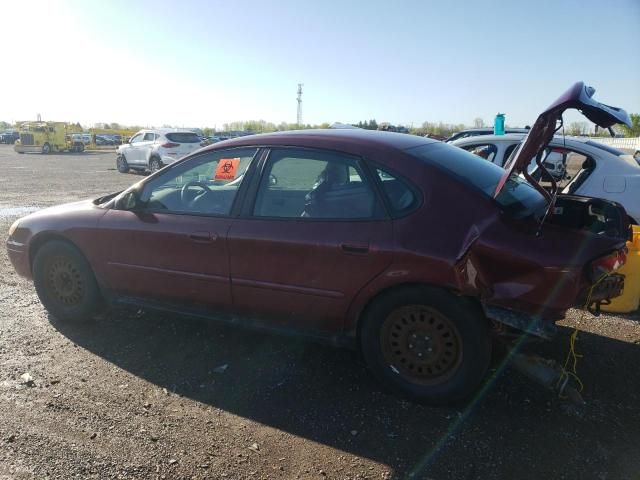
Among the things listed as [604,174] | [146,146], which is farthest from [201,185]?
[146,146]

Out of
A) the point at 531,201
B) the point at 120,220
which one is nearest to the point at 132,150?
the point at 120,220

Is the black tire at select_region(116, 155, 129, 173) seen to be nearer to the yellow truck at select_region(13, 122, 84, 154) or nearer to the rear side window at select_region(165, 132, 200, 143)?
the rear side window at select_region(165, 132, 200, 143)

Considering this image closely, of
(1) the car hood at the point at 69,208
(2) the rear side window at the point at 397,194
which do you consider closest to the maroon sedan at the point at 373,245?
(2) the rear side window at the point at 397,194

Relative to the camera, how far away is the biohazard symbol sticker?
3619mm

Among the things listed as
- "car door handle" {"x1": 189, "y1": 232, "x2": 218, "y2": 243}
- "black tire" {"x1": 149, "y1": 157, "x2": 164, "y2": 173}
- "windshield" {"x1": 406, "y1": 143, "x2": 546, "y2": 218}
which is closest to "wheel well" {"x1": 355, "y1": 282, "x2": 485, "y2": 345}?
"windshield" {"x1": 406, "y1": 143, "x2": 546, "y2": 218}

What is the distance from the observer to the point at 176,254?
363 cm

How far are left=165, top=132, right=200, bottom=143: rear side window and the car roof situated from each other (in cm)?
1597

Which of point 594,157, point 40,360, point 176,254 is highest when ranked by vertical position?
point 594,157

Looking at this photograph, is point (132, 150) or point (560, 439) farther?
point (132, 150)

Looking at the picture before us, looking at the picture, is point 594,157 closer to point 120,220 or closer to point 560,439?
point 560,439

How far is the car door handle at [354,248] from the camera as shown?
9.84 ft

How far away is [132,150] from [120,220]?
17330 mm

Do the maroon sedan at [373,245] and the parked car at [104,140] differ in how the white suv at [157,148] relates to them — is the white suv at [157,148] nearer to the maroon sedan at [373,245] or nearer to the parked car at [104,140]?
the maroon sedan at [373,245]

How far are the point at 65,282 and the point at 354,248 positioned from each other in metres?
2.69
